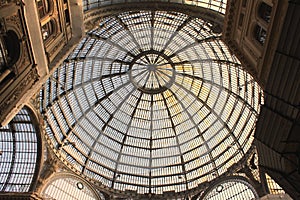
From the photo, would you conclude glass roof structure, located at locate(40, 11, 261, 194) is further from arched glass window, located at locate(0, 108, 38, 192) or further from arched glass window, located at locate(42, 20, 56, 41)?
arched glass window, located at locate(42, 20, 56, 41)

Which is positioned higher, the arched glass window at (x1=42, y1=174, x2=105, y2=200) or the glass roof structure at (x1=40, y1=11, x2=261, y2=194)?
the glass roof structure at (x1=40, y1=11, x2=261, y2=194)

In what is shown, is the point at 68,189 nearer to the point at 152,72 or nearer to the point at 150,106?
the point at 150,106

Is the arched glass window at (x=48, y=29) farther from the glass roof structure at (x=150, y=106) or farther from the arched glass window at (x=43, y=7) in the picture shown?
the glass roof structure at (x=150, y=106)

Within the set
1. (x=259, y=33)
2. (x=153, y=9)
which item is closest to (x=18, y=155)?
(x=153, y=9)

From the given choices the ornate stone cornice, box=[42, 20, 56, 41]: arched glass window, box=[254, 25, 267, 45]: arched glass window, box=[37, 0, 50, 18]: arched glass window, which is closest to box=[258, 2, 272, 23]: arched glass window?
box=[254, 25, 267, 45]: arched glass window

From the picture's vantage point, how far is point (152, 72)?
45844 millimetres

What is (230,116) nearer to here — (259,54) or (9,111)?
(259,54)

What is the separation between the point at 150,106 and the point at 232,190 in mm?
15678

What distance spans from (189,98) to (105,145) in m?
12.4

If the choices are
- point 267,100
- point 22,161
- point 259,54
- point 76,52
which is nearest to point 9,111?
point 267,100

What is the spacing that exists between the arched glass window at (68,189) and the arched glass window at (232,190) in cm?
1258

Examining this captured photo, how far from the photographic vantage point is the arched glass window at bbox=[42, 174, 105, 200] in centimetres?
3635

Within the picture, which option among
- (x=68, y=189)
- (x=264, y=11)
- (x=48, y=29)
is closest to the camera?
(x=264, y=11)

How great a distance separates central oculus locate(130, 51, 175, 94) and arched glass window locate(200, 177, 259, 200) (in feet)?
47.2
